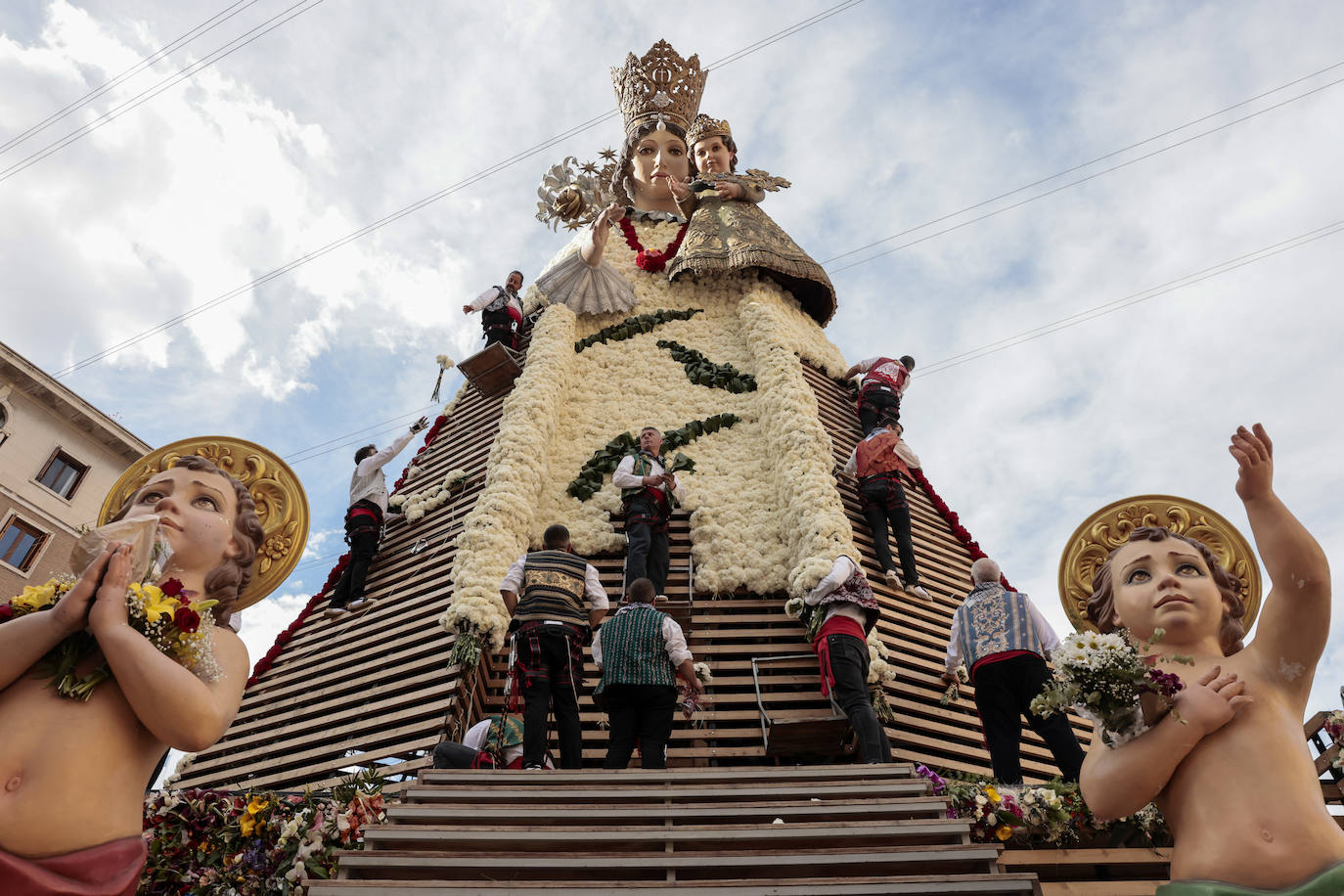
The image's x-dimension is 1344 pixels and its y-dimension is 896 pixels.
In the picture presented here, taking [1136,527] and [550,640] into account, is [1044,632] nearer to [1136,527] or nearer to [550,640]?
[1136,527]

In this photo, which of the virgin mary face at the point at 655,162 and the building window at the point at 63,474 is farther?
the building window at the point at 63,474

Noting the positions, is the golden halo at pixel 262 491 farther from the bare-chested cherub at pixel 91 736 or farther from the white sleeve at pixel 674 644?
the white sleeve at pixel 674 644

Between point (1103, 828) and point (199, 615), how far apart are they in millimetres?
4229

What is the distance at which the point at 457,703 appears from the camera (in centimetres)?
732

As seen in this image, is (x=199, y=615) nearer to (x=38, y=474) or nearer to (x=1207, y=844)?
(x=1207, y=844)

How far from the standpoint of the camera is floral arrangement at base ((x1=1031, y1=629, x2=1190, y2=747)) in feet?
11.5

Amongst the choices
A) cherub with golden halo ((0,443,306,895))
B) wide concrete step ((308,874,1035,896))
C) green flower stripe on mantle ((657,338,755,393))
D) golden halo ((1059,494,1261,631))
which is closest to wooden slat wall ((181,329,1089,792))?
golden halo ((1059,494,1261,631))

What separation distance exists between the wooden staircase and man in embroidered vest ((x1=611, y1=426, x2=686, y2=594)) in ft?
11.3

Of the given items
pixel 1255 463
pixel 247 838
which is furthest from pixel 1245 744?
Answer: pixel 247 838

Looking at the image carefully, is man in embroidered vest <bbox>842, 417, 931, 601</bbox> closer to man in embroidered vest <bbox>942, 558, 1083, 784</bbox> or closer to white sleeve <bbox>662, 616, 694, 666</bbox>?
man in embroidered vest <bbox>942, 558, 1083, 784</bbox>

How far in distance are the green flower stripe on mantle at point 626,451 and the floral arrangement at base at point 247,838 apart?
534 cm

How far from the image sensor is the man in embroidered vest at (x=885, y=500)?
9.10 meters

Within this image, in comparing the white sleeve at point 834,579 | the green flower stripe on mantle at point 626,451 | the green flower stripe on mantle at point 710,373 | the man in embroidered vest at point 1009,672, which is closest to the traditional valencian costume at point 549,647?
the white sleeve at point 834,579

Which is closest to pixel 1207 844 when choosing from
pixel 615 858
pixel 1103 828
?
pixel 1103 828
